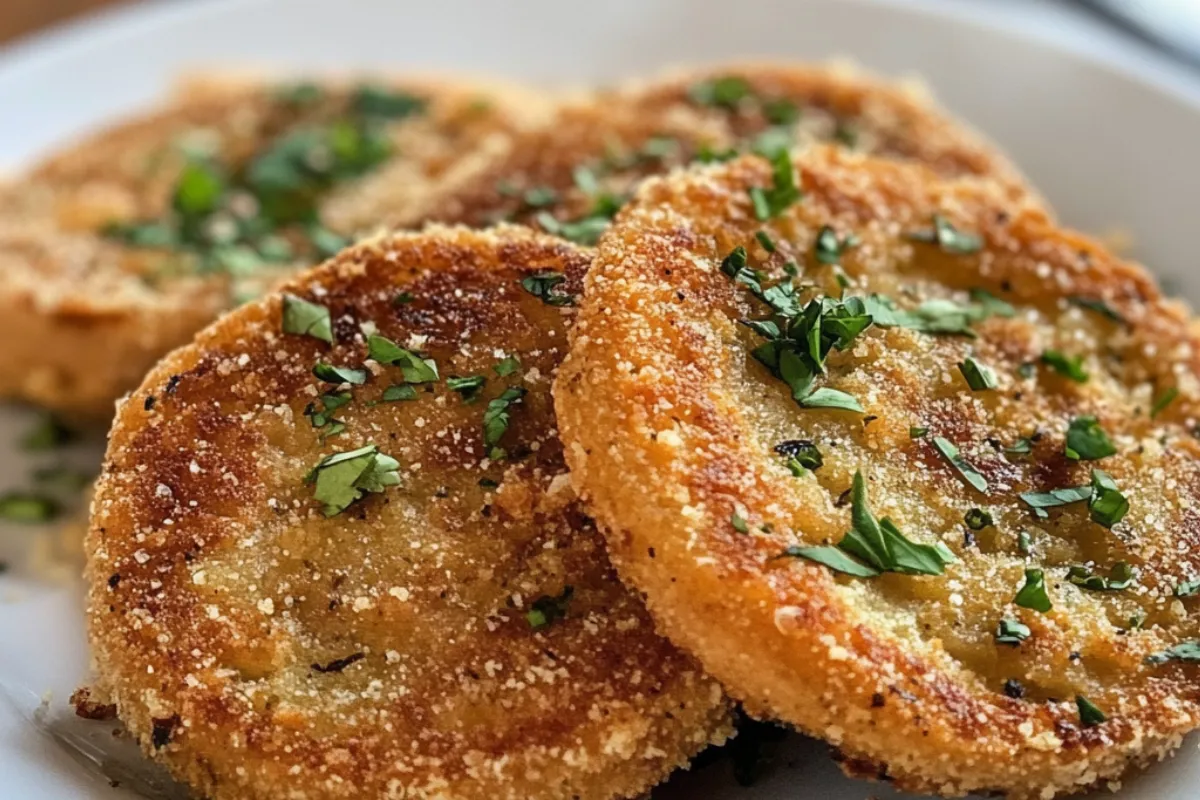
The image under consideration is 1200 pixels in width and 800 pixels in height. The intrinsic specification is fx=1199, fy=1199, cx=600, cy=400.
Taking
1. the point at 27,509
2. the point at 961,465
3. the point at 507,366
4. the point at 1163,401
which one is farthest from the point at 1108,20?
the point at 27,509

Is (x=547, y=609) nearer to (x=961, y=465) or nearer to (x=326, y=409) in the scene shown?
(x=326, y=409)

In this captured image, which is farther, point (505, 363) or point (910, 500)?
point (505, 363)

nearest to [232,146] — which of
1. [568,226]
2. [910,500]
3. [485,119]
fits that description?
[485,119]

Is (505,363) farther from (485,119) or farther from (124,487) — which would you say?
(485,119)

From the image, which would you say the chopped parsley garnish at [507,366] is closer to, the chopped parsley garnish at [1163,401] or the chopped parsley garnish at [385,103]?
the chopped parsley garnish at [1163,401]

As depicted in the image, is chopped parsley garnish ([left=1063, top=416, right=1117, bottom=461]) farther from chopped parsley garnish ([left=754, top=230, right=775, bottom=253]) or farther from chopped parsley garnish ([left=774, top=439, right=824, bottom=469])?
chopped parsley garnish ([left=754, top=230, right=775, bottom=253])

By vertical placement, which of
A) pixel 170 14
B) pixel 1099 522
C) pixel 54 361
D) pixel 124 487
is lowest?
pixel 54 361

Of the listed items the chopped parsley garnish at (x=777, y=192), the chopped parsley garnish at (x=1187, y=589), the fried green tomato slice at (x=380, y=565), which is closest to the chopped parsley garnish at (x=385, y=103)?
the fried green tomato slice at (x=380, y=565)
